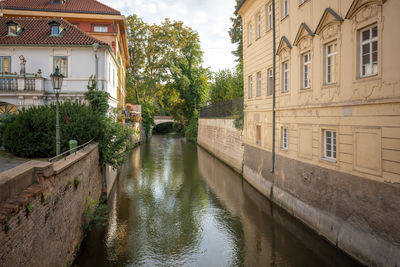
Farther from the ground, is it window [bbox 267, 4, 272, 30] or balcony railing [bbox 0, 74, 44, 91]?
window [bbox 267, 4, 272, 30]

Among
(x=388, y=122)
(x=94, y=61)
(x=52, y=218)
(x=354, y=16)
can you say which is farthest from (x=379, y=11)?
(x=94, y=61)

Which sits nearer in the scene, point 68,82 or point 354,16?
point 354,16

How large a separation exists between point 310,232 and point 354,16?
6385mm

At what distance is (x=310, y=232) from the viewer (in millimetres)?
10070

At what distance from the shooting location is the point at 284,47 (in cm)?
1284

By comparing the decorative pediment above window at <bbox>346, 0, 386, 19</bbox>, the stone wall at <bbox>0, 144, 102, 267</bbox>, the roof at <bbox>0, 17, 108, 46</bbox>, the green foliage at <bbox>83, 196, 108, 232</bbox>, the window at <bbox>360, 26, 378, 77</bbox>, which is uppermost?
the roof at <bbox>0, 17, 108, 46</bbox>

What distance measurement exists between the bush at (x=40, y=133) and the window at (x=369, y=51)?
9.50 meters

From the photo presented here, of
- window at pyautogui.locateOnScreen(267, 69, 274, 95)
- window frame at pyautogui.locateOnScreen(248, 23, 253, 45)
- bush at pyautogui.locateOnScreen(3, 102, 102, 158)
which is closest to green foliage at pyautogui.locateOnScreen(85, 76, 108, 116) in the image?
bush at pyautogui.locateOnScreen(3, 102, 102, 158)

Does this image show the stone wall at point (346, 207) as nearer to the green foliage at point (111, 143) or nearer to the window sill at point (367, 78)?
the window sill at point (367, 78)

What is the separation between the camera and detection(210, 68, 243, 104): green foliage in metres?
35.8

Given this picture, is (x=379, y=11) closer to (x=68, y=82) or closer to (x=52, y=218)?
(x=52, y=218)

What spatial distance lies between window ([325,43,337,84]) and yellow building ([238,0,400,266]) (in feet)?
0.10

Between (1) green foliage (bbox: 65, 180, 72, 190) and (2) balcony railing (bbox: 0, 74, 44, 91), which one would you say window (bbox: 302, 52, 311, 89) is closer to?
(1) green foliage (bbox: 65, 180, 72, 190)

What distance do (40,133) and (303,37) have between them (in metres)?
9.82
